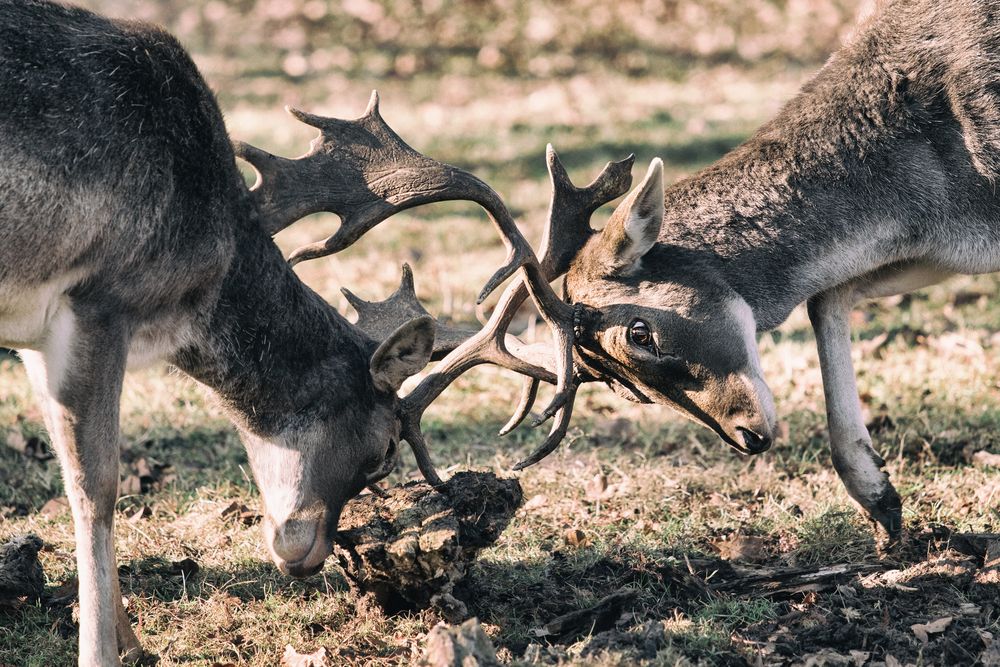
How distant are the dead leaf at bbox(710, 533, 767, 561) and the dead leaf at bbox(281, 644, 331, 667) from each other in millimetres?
1919

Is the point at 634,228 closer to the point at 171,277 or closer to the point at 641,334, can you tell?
the point at 641,334

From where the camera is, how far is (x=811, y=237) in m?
6.02

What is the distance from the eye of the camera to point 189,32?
19422 millimetres

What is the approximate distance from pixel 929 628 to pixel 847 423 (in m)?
1.46

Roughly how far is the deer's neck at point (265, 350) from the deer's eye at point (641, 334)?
121 cm

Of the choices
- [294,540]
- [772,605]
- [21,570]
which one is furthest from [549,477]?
[21,570]

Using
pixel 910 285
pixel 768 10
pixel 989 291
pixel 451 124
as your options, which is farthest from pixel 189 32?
pixel 910 285

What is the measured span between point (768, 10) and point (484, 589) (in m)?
14.2

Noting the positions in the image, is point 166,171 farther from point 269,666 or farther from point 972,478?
point 972,478

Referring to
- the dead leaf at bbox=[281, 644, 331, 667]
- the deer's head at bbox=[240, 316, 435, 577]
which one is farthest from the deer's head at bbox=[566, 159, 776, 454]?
the dead leaf at bbox=[281, 644, 331, 667]

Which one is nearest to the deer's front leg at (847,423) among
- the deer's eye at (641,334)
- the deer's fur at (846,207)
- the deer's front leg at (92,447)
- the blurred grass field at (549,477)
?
the deer's fur at (846,207)

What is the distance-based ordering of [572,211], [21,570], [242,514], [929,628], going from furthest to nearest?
[242,514], [572,211], [21,570], [929,628]

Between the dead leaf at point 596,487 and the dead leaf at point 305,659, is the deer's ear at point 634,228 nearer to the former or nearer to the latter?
the dead leaf at point 596,487

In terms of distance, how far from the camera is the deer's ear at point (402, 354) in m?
5.07
